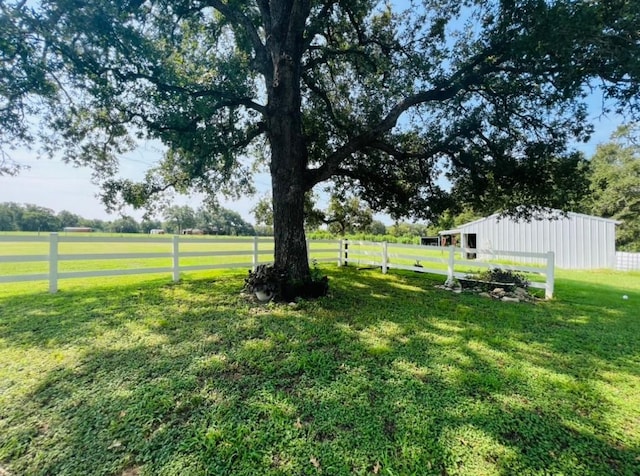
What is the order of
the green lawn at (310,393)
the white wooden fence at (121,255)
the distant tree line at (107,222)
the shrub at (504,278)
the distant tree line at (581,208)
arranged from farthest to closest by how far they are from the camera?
the distant tree line at (107,222)
the distant tree line at (581,208)
the shrub at (504,278)
the white wooden fence at (121,255)
the green lawn at (310,393)

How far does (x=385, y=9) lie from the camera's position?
7578 millimetres

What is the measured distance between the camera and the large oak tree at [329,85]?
4.76m

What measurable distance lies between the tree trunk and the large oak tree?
29mm

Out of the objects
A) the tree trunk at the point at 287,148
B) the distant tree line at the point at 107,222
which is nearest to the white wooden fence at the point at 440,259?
the tree trunk at the point at 287,148

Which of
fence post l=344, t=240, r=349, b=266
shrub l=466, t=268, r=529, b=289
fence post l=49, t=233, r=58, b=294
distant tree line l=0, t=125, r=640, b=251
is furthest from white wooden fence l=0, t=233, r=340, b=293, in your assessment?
shrub l=466, t=268, r=529, b=289

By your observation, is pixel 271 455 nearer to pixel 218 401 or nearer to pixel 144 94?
pixel 218 401

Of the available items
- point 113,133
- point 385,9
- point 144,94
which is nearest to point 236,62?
point 144,94

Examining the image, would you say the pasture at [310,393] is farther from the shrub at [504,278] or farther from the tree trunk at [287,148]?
the shrub at [504,278]

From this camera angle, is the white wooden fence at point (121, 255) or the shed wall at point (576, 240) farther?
the shed wall at point (576, 240)

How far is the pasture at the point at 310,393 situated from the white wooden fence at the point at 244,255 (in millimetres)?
1372

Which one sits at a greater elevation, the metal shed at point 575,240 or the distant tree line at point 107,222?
the distant tree line at point 107,222

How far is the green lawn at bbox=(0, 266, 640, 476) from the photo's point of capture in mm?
1945

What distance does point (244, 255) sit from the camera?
384 inches

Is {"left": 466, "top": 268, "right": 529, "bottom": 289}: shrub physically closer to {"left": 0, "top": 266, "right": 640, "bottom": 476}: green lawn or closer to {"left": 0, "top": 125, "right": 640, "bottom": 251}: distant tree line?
{"left": 0, "top": 125, "right": 640, "bottom": 251}: distant tree line
